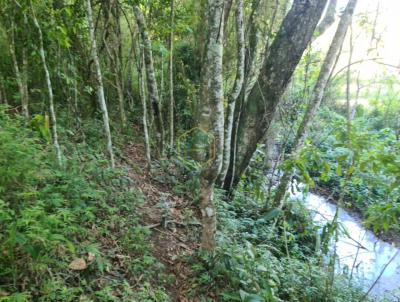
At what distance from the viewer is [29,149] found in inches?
109

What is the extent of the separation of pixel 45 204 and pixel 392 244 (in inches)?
287

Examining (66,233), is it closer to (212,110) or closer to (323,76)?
(212,110)

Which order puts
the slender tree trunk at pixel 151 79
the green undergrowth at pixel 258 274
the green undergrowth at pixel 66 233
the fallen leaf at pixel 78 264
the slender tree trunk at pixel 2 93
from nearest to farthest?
the green undergrowth at pixel 66 233
the fallen leaf at pixel 78 264
the green undergrowth at pixel 258 274
the slender tree trunk at pixel 2 93
the slender tree trunk at pixel 151 79

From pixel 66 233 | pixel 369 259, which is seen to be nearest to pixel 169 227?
pixel 66 233

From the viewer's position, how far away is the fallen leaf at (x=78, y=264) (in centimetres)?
246

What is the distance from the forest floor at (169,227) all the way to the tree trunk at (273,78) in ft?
3.99

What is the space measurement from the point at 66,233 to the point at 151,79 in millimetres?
2800

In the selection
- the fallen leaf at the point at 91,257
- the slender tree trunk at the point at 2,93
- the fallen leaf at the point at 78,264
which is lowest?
the fallen leaf at the point at 91,257

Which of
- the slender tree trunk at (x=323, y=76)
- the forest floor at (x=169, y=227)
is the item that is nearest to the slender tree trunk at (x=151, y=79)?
the forest floor at (x=169, y=227)

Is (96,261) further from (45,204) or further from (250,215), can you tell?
(250,215)

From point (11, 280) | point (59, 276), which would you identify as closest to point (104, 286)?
point (59, 276)

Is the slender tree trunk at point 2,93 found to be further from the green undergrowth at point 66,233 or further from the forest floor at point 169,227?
the forest floor at point 169,227

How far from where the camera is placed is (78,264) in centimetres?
249

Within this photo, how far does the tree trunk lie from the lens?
Answer: 14.8 ft
